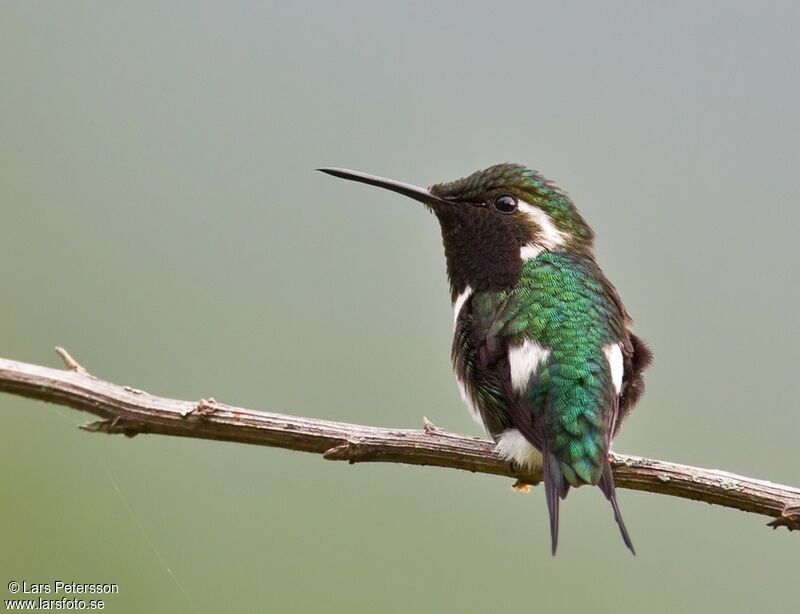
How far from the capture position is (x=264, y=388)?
278 inches

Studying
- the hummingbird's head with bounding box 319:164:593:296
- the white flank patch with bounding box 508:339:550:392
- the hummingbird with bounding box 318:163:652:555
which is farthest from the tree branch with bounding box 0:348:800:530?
the hummingbird's head with bounding box 319:164:593:296

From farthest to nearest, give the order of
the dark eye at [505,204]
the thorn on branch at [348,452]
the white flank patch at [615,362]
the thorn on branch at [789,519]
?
the dark eye at [505,204] → the white flank patch at [615,362] → the thorn on branch at [789,519] → the thorn on branch at [348,452]

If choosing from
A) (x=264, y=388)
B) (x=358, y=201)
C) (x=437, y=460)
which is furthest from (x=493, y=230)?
(x=358, y=201)

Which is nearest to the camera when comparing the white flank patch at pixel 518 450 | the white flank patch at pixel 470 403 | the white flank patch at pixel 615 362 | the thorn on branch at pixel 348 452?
the thorn on branch at pixel 348 452

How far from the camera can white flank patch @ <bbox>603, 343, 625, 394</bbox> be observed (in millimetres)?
3865

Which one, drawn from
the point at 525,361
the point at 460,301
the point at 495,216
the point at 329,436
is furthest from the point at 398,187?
the point at 329,436

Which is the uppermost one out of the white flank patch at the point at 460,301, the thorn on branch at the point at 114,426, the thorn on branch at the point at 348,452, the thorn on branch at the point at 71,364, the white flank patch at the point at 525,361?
the white flank patch at the point at 460,301

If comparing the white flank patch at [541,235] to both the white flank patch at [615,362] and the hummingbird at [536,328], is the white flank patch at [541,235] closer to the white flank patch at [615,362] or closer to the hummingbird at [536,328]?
the hummingbird at [536,328]

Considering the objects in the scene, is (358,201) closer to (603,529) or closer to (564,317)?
(603,529)

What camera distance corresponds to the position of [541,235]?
15.0 ft

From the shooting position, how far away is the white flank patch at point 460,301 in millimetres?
4418

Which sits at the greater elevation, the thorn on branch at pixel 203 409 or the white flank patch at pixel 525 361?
the white flank patch at pixel 525 361

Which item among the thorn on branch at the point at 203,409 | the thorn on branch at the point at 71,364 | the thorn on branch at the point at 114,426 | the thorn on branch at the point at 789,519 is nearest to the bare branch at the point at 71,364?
the thorn on branch at the point at 71,364

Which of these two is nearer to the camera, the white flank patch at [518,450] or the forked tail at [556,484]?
the forked tail at [556,484]
